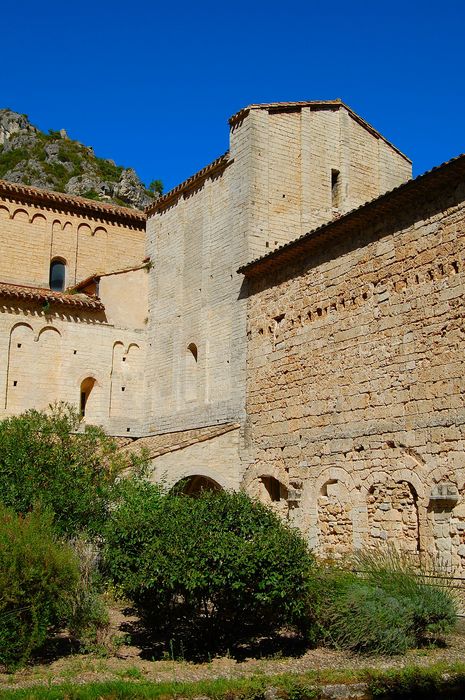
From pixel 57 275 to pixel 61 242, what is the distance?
1.13 metres

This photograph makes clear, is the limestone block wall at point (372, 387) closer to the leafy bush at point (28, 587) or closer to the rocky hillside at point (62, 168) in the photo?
the leafy bush at point (28, 587)

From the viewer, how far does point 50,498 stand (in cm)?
1238

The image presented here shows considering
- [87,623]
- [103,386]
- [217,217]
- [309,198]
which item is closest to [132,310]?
[103,386]

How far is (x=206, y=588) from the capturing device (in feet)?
30.9

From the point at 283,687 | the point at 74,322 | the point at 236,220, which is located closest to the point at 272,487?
the point at 236,220

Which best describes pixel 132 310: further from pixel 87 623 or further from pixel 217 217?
pixel 87 623

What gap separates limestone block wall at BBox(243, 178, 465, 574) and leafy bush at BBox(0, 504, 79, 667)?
621 cm

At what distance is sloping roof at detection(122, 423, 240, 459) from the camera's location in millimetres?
17125

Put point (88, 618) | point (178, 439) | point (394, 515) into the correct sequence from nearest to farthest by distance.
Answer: point (88, 618)
point (394, 515)
point (178, 439)

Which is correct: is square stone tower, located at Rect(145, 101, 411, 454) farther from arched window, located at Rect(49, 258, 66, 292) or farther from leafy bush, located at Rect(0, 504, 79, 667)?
leafy bush, located at Rect(0, 504, 79, 667)

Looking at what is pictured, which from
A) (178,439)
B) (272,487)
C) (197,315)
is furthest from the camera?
(197,315)

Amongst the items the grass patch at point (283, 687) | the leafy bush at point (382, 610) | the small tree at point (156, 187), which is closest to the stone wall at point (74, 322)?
the leafy bush at point (382, 610)

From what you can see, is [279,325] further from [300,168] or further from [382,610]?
[382,610]

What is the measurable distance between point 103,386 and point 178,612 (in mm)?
12449
